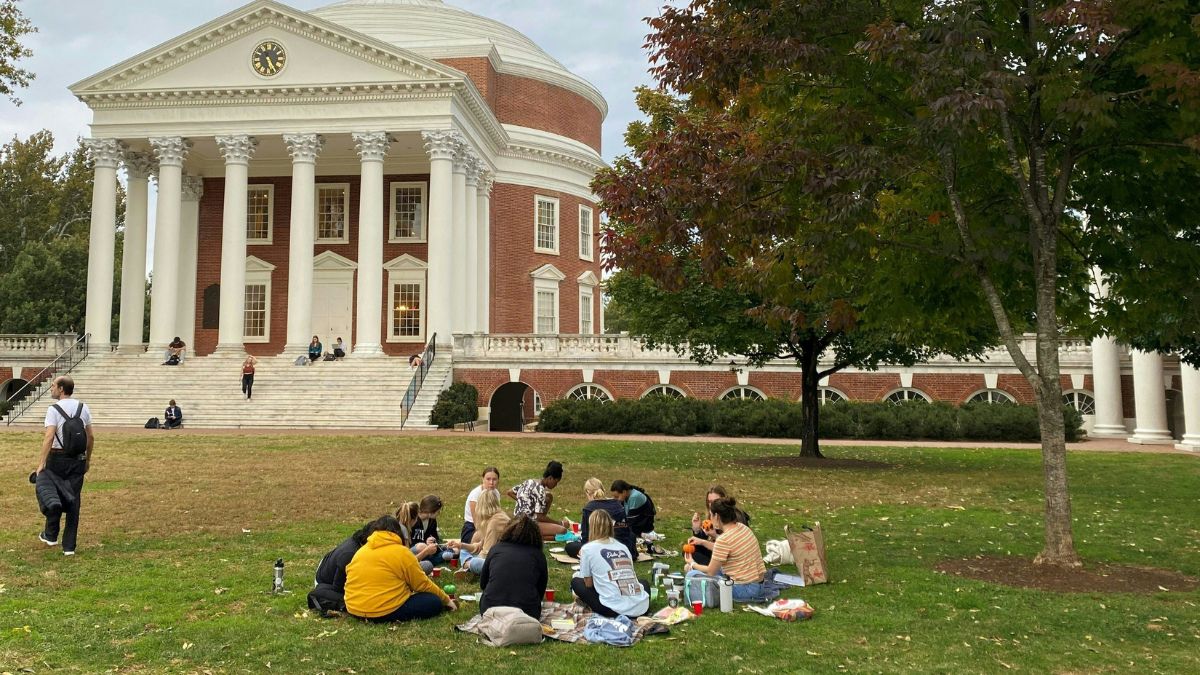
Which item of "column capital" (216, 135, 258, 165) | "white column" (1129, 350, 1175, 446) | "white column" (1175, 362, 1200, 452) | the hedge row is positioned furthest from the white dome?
"white column" (1175, 362, 1200, 452)

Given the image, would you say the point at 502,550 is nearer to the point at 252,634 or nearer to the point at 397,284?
the point at 252,634

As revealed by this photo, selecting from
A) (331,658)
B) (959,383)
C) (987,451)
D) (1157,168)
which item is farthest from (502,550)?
(959,383)

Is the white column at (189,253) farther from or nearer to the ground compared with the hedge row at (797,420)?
farther from the ground

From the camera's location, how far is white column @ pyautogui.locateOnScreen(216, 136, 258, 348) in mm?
34750

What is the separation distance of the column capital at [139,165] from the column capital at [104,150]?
39.9 inches

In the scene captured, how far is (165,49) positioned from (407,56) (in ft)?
31.2

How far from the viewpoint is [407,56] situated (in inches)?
1378

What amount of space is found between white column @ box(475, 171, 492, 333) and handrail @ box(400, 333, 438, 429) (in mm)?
6785

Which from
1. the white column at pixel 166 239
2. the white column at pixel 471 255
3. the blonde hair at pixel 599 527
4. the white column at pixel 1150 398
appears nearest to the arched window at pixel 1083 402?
the white column at pixel 1150 398

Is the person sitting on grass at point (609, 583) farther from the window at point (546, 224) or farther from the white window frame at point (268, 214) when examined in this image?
the window at point (546, 224)

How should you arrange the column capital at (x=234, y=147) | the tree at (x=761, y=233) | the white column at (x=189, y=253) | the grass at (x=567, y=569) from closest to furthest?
the grass at (x=567, y=569)
the tree at (x=761, y=233)
the column capital at (x=234, y=147)
the white column at (x=189, y=253)

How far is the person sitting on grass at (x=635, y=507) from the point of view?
10.4 metres

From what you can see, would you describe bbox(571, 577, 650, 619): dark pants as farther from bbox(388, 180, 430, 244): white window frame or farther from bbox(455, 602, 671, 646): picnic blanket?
bbox(388, 180, 430, 244): white window frame

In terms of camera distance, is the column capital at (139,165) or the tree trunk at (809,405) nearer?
the tree trunk at (809,405)
